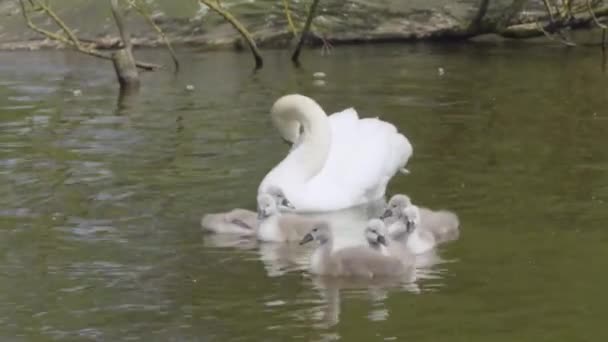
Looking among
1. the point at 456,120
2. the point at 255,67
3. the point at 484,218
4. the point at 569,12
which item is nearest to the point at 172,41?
the point at 255,67

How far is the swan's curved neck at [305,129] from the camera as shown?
9992 mm

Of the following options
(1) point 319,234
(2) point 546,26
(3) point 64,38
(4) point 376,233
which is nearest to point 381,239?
(4) point 376,233

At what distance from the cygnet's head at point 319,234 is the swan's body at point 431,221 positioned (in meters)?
0.50

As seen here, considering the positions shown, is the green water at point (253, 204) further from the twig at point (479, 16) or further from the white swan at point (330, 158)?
the twig at point (479, 16)

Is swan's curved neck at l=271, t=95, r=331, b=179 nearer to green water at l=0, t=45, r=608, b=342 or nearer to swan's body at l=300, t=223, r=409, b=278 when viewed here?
green water at l=0, t=45, r=608, b=342

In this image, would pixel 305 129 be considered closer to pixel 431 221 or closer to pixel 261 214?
pixel 261 214

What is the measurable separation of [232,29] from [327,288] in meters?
14.9

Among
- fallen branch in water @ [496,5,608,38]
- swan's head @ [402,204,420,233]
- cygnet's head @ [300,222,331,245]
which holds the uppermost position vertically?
swan's head @ [402,204,420,233]

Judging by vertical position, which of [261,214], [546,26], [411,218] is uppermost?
[411,218]

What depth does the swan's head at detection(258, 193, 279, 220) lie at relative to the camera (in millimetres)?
8766

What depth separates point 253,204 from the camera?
9.89 m

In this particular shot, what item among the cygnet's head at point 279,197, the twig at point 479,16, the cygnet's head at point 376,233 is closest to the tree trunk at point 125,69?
the twig at point 479,16

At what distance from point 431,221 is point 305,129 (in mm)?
1985

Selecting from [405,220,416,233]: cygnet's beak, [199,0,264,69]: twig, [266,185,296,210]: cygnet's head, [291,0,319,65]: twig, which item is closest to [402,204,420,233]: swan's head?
[405,220,416,233]: cygnet's beak
